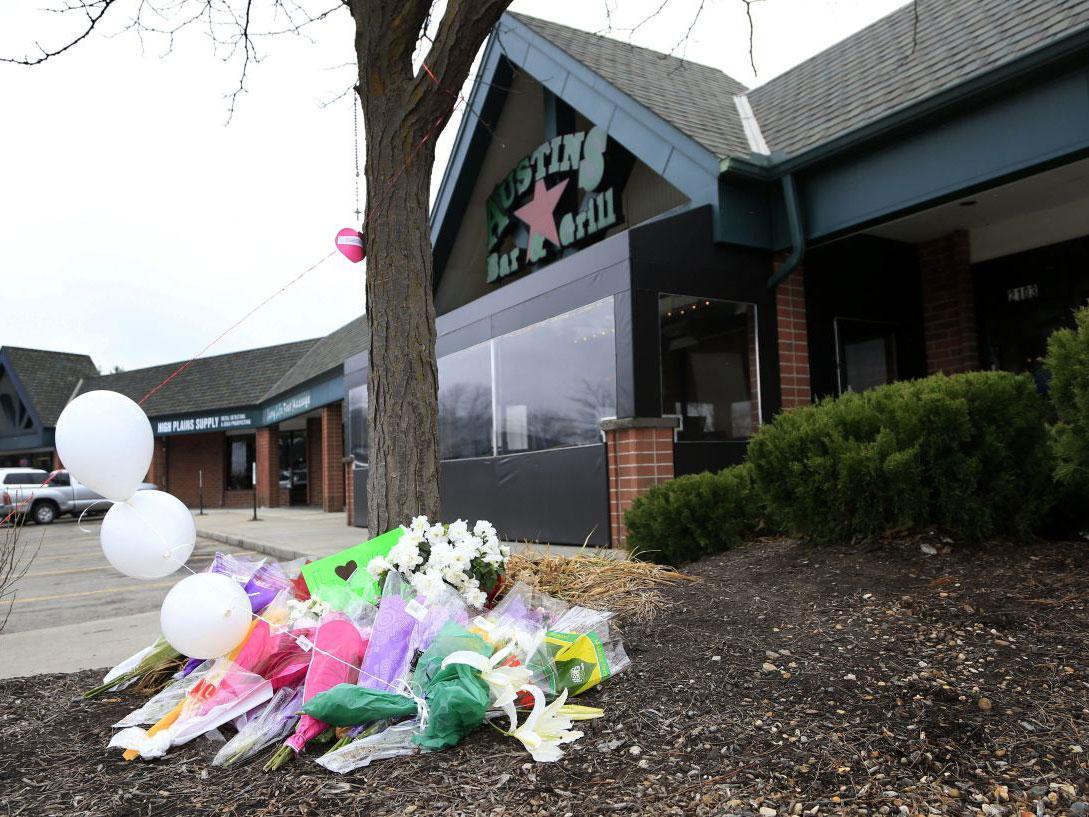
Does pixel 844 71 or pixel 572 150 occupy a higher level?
pixel 844 71

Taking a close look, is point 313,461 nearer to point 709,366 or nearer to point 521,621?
point 709,366

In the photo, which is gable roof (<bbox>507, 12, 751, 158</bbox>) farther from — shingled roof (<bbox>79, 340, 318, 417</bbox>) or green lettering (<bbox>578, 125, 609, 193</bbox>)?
shingled roof (<bbox>79, 340, 318, 417</bbox>)

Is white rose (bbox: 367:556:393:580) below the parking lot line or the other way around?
the other way around

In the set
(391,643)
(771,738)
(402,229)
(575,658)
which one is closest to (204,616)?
(391,643)

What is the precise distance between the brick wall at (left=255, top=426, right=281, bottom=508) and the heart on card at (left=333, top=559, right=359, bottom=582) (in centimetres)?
2274

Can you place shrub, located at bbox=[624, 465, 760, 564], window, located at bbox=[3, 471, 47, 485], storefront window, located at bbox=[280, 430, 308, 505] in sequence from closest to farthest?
shrub, located at bbox=[624, 465, 760, 564], window, located at bbox=[3, 471, 47, 485], storefront window, located at bbox=[280, 430, 308, 505]

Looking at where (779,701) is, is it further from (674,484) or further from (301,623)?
(674,484)

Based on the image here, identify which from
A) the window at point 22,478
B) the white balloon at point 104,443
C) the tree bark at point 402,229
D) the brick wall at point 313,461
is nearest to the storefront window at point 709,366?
the tree bark at point 402,229

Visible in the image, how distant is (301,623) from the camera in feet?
10.1

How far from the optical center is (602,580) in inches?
166

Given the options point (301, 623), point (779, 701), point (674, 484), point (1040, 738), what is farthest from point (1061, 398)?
point (301, 623)

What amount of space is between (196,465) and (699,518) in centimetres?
2839

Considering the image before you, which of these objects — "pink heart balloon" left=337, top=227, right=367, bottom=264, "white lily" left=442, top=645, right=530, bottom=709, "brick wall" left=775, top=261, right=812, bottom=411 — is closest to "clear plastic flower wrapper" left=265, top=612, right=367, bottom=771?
"white lily" left=442, top=645, right=530, bottom=709

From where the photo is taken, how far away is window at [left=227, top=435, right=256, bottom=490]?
93.7ft
